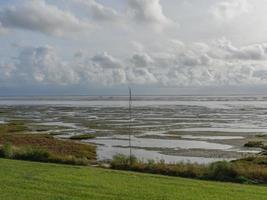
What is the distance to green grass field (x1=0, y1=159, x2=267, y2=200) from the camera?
1233 centimetres

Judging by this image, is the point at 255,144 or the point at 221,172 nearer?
the point at 221,172

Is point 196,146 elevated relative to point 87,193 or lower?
lower

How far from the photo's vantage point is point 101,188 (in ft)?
44.3

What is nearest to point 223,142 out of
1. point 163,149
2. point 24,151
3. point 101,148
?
point 163,149

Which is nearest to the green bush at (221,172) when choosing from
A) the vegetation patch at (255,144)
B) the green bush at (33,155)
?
the green bush at (33,155)

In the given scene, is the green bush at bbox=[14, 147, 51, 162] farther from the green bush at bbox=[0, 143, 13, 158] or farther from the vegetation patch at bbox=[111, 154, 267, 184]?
the vegetation patch at bbox=[111, 154, 267, 184]

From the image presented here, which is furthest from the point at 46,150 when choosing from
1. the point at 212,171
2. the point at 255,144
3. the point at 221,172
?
the point at 255,144

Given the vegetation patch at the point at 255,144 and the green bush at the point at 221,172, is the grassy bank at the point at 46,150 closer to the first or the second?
the green bush at the point at 221,172

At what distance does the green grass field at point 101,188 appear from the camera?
40.4ft

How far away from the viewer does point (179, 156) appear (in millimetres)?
34312

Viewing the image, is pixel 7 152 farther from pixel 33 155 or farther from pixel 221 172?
pixel 221 172

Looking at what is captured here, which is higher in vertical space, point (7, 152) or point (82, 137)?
point (7, 152)

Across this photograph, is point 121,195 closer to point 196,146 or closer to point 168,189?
point 168,189

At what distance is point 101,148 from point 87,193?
2644cm
